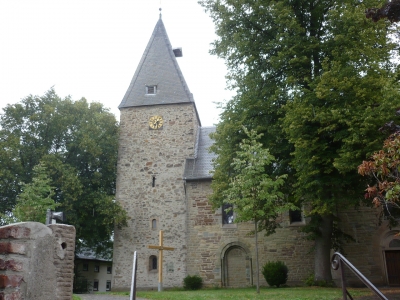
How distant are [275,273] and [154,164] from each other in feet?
32.7

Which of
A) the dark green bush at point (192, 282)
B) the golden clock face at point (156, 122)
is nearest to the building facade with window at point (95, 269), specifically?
the golden clock face at point (156, 122)

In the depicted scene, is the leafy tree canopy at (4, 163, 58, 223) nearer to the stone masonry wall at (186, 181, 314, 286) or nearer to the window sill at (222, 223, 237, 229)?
the stone masonry wall at (186, 181, 314, 286)

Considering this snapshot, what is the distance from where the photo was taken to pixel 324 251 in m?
16.4

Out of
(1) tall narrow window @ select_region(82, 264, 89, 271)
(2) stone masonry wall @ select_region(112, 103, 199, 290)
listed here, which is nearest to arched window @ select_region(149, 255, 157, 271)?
(2) stone masonry wall @ select_region(112, 103, 199, 290)

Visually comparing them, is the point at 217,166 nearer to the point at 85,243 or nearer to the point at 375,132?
the point at 375,132

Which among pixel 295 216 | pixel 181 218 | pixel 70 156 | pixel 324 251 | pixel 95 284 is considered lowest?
pixel 95 284

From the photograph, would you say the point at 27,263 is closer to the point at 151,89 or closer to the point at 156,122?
the point at 156,122

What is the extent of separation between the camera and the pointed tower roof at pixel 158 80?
1059 inches

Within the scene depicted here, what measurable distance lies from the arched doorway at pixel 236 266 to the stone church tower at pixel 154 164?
234 centimetres

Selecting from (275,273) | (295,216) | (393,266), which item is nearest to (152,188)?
(295,216)

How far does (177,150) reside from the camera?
84.2ft

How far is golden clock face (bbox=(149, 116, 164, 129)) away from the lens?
26453 mm

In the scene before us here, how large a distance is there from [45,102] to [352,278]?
2074 cm

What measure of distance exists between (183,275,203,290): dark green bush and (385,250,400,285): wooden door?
9.51 m
